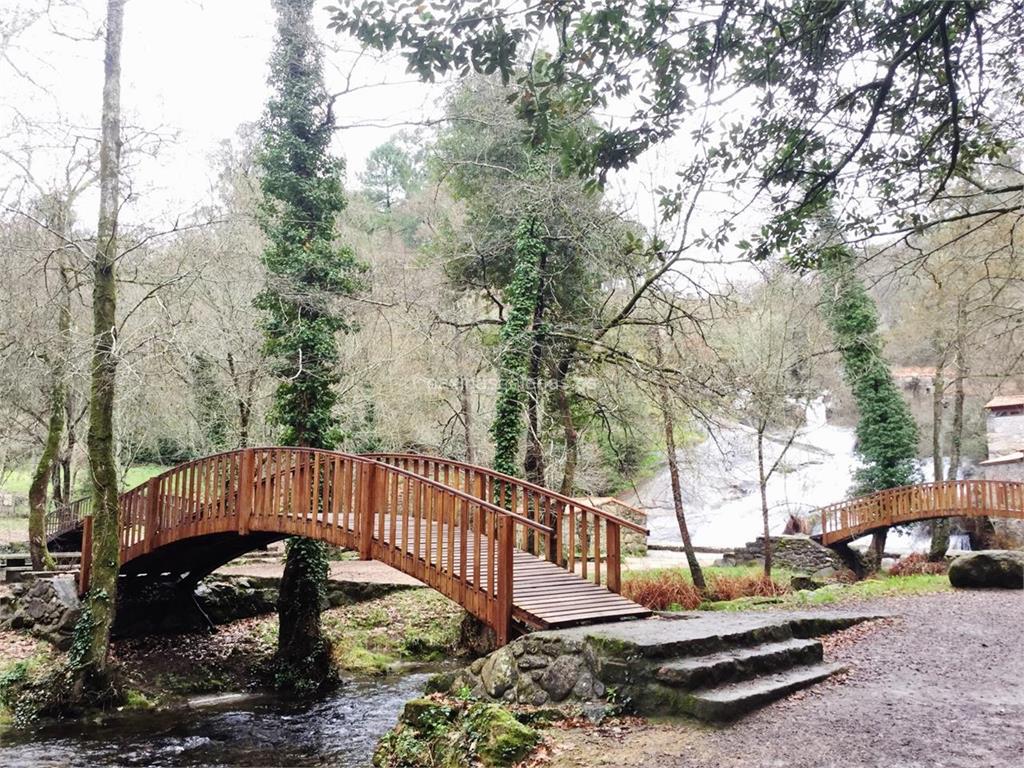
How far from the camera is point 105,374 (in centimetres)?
989

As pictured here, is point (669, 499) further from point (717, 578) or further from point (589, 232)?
point (589, 232)

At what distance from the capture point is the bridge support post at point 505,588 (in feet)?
23.8

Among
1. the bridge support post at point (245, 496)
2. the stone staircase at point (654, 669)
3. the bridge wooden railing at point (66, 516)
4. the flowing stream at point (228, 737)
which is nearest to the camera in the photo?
the stone staircase at point (654, 669)

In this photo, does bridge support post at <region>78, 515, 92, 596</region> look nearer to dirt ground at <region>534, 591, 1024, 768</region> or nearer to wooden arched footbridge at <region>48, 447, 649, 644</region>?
wooden arched footbridge at <region>48, 447, 649, 644</region>

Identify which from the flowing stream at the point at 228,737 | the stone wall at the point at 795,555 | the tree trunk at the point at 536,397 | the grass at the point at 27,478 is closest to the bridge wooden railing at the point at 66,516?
the grass at the point at 27,478

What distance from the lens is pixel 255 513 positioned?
1003 cm

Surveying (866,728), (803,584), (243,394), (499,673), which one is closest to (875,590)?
(803,584)

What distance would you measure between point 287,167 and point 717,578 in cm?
1096

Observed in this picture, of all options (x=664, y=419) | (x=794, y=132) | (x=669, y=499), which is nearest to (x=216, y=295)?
(x=664, y=419)

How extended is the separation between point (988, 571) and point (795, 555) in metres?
6.90

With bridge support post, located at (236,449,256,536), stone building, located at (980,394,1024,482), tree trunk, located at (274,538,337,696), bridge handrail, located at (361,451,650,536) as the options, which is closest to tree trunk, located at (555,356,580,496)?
bridge handrail, located at (361,451,650,536)

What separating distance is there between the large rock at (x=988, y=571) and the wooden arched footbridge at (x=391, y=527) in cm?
672

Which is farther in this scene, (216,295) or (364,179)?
(364,179)

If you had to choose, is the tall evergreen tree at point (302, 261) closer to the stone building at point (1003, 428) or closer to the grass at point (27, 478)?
the grass at point (27, 478)
